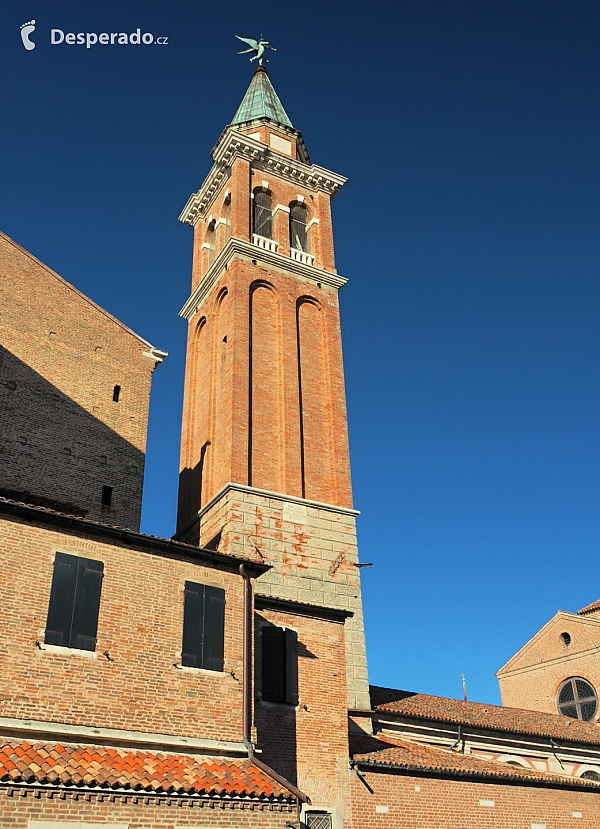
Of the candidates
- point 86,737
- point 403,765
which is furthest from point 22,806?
point 403,765

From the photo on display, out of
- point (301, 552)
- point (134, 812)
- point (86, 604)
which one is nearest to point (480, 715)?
point (301, 552)

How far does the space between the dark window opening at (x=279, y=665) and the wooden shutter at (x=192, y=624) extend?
282 cm

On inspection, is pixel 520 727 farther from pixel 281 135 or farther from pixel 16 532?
pixel 281 135

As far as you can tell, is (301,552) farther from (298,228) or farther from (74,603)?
(298,228)

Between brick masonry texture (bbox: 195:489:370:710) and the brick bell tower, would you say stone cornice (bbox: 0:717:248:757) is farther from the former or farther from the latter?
brick masonry texture (bbox: 195:489:370:710)

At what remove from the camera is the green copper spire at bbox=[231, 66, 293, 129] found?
37500mm

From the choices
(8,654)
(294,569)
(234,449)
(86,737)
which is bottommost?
(86,737)

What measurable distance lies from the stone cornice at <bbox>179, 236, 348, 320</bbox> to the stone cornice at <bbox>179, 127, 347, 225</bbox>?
17.4ft

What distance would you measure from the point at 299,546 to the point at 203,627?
26.4 feet

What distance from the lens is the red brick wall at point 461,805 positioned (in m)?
16.9

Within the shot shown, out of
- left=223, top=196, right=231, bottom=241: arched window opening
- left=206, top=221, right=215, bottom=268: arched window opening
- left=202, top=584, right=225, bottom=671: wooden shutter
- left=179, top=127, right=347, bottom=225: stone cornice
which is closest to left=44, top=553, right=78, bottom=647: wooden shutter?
left=202, top=584, right=225, bottom=671: wooden shutter

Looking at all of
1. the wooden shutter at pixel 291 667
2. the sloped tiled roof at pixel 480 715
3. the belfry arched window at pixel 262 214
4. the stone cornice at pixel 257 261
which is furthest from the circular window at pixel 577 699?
the belfry arched window at pixel 262 214

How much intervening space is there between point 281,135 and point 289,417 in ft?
57.2

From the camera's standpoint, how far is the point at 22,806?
10930 millimetres
